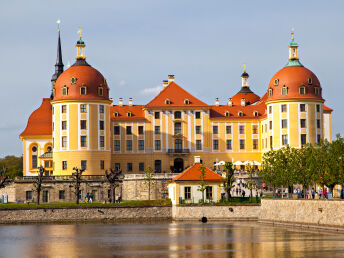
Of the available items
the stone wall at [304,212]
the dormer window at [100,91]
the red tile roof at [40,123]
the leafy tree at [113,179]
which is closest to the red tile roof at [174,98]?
the dormer window at [100,91]

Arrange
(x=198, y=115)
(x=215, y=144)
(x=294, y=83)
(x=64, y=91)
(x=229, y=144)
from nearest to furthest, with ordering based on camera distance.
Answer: (x=64, y=91) → (x=294, y=83) → (x=198, y=115) → (x=215, y=144) → (x=229, y=144)

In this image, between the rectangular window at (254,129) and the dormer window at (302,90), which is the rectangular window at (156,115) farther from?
the dormer window at (302,90)

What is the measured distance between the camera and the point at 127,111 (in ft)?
371

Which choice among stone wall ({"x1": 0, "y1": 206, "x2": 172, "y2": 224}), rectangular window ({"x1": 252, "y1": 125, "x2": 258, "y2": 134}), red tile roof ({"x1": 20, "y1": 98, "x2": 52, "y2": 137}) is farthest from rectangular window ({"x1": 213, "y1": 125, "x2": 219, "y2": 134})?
stone wall ({"x1": 0, "y1": 206, "x2": 172, "y2": 224})

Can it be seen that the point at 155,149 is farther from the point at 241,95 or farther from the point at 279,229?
the point at 279,229

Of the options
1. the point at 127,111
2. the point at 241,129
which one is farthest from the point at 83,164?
the point at 241,129

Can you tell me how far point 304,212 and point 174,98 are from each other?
1953 inches

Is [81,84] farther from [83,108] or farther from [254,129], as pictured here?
[254,129]

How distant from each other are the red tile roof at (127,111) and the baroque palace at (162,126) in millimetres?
142

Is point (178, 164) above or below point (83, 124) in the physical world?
below

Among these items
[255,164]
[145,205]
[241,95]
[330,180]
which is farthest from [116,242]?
[241,95]

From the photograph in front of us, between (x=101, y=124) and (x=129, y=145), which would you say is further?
(x=129, y=145)

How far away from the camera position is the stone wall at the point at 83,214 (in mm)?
80688

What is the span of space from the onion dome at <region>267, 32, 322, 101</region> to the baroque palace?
13cm
